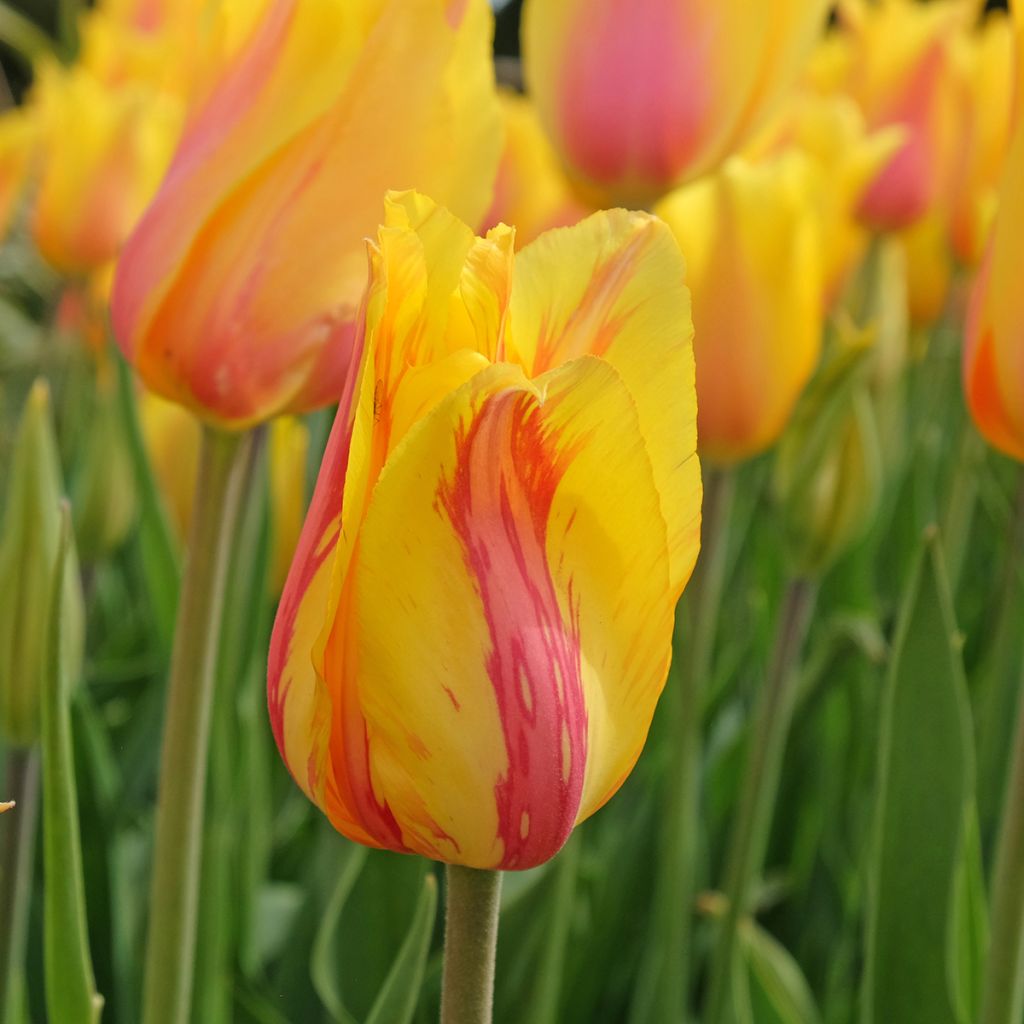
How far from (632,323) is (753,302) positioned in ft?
1.87

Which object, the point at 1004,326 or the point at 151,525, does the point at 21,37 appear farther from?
the point at 1004,326

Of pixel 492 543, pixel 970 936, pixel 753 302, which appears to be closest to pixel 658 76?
pixel 753 302

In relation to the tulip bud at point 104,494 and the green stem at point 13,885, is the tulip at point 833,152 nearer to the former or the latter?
the tulip bud at point 104,494

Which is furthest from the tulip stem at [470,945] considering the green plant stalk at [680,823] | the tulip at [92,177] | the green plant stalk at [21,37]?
the green plant stalk at [21,37]

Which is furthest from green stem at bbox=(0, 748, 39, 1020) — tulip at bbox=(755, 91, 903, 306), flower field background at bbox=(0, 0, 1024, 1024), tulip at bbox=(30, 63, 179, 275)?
tulip at bbox=(30, 63, 179, 275)

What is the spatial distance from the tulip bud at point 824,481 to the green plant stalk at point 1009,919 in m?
0.41

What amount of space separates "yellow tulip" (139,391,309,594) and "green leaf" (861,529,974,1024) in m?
0.37

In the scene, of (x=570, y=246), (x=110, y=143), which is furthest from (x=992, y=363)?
(x=110, y=143)

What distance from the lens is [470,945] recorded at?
14.5 inches

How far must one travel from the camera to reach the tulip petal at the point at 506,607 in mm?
339

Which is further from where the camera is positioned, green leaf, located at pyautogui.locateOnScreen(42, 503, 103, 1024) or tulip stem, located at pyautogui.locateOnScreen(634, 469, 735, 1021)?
tulip stem, located at pyautogui.locateOnScreen(634, 469, 735, 1021)

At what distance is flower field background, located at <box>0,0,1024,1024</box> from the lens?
13.9 inches

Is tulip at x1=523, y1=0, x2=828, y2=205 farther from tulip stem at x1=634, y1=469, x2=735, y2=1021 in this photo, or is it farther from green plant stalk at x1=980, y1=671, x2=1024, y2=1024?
green plant stalk at x1=980, y1=671, x2=1024, y2=1024

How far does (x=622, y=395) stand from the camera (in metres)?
0.34
